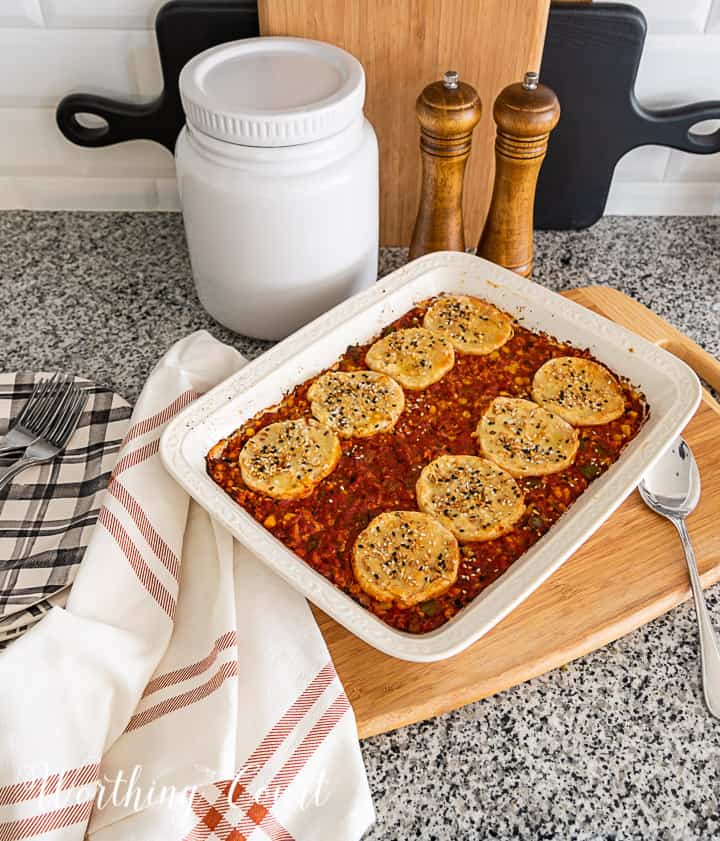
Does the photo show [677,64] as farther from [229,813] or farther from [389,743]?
[229,813]

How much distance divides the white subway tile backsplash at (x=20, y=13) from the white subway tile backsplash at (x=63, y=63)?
0.01m

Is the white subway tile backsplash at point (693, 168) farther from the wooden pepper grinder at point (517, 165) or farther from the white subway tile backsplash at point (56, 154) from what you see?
the white subway tile backsplash at point (56, 154)

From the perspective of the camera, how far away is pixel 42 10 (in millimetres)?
1185

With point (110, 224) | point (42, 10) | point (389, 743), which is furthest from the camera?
point (110, 224)

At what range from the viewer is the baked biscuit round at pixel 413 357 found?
1033 mm

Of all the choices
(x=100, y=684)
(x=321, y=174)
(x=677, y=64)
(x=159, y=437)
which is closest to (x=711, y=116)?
(x=677, y=64)

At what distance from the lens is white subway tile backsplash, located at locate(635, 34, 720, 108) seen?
1215 millimetres

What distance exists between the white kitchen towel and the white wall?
0.67 m

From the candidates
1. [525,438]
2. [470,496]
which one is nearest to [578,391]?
[525,438]

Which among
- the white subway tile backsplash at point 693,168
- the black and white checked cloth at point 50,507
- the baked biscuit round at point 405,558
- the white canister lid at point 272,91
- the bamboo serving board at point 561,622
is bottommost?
the bamboo serving board at point 561,622

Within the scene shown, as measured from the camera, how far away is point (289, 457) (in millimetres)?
943

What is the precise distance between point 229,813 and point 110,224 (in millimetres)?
978

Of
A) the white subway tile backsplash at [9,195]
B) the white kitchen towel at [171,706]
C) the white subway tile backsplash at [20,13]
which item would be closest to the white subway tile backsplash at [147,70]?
the white subway tile backsplash at [20,13]

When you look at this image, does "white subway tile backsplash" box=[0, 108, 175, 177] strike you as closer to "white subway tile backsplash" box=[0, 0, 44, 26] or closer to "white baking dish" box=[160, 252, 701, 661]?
"white subway tile backsplash" box=[0, 0, 44, 26]
